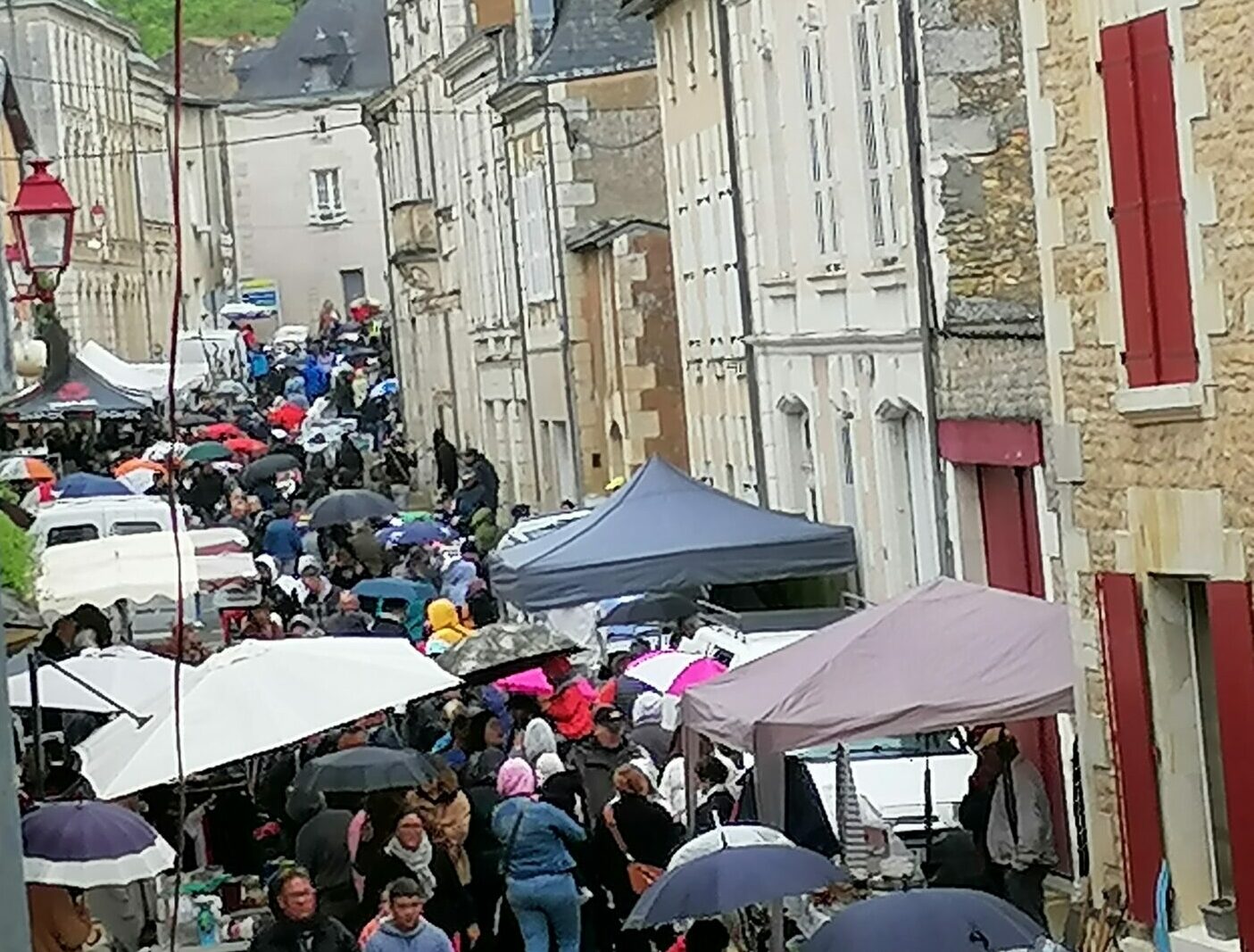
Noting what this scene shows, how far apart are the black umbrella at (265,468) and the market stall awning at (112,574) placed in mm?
18890

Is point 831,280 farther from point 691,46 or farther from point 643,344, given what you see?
point 643,344

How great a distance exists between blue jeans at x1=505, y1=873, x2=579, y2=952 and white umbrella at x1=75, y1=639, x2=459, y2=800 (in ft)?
6.00

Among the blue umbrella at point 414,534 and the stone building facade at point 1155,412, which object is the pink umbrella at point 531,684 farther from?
the blue umbrella at point 414,534

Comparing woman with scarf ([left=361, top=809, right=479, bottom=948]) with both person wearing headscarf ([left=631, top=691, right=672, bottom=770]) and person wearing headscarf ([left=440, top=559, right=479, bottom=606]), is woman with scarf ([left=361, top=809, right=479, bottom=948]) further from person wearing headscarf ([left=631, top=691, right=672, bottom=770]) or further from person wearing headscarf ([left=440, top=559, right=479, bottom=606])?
person wearing headscarf ([left=440, top=559, right=479, bottom=606])

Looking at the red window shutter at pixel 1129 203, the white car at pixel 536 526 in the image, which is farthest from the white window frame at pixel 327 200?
the red window shutter at pixel 1129 203

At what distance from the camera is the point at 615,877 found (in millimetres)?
16281

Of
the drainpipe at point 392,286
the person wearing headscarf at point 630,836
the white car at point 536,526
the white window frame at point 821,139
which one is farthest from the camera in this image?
the drainpipe at point 392,286

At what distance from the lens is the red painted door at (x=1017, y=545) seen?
62.6ft

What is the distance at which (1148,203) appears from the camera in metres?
13.5

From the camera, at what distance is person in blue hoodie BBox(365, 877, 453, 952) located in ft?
42.7

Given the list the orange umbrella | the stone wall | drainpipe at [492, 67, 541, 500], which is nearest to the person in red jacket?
the stone wall

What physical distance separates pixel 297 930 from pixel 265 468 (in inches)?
1256

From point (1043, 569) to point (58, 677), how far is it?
6193mm

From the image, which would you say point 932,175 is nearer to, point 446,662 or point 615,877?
point 446,662
